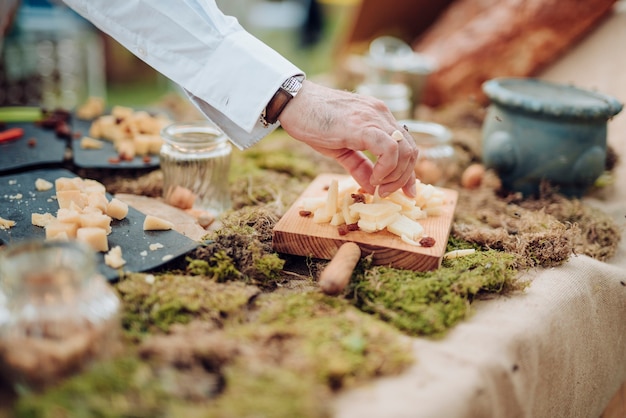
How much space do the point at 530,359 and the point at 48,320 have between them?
927 mm

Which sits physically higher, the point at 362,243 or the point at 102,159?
the point at 362,243

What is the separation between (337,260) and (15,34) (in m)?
3.86

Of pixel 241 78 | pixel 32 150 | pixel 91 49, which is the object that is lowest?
pixel 91 49

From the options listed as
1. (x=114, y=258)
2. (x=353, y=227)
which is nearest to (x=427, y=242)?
(x=353, y=227)

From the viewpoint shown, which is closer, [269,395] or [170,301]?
[269,395]

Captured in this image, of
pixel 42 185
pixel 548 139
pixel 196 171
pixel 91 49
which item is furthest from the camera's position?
pixel 91 49

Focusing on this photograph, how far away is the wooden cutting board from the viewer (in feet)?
4.47

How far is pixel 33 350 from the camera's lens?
34.9 inches

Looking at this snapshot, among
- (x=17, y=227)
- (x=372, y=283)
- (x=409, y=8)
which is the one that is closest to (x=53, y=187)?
(x=17, y=227)

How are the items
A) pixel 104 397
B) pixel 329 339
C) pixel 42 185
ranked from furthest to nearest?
1. pixel 42 185
2. pixel 329 339
3. pixel 104 397

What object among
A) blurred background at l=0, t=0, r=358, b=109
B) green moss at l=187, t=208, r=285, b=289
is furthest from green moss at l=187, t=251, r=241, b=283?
blurred background at l=0, t=0, r=358, b=109

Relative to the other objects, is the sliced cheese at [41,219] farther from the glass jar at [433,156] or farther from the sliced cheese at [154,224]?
the glass jar at [433,156]

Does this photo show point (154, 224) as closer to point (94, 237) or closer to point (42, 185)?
point (94, 237)

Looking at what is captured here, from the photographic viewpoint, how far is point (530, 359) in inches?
47.3
